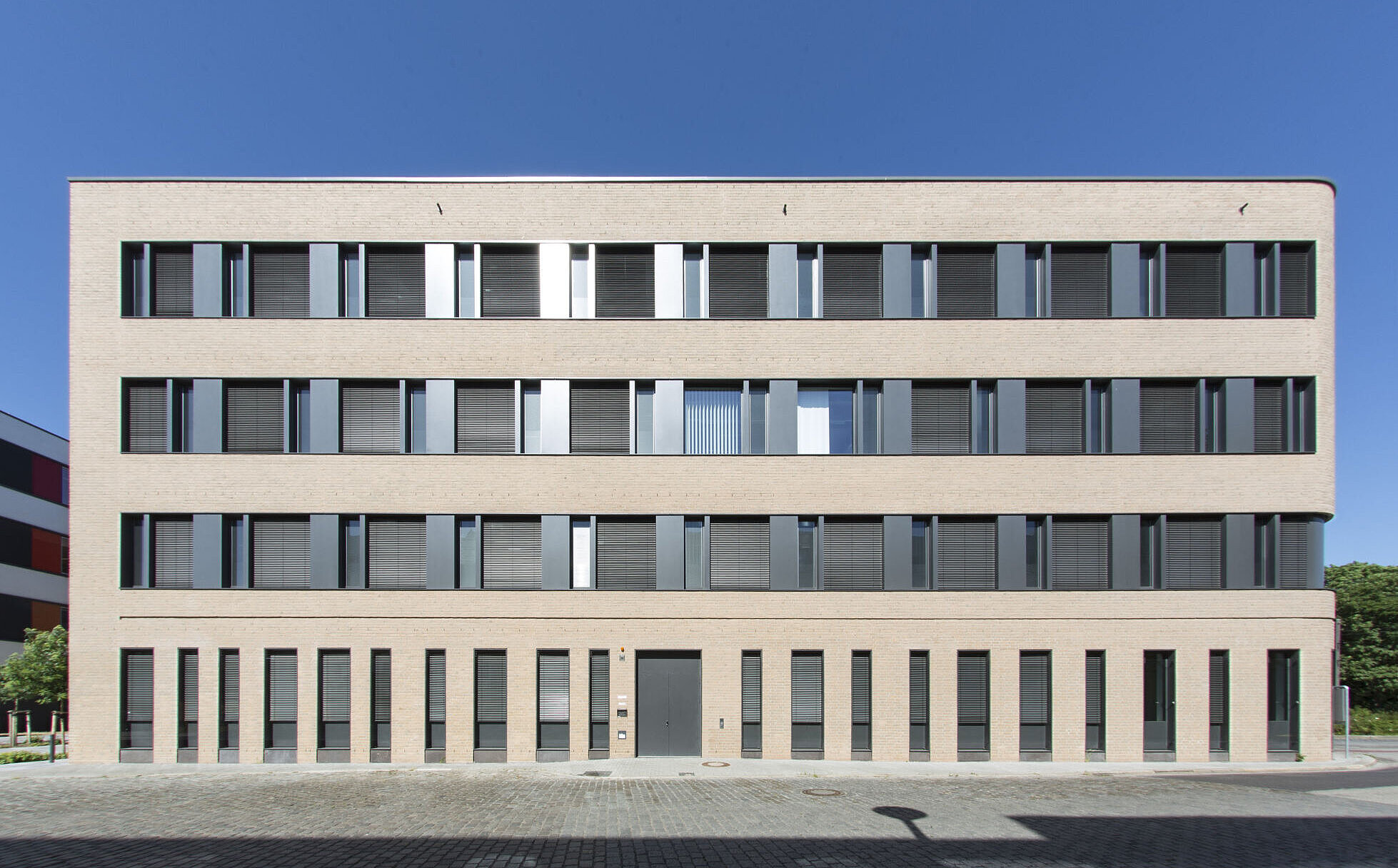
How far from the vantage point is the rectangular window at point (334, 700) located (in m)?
19.8

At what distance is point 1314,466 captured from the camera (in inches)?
805

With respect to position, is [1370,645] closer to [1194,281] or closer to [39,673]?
[1194,281]

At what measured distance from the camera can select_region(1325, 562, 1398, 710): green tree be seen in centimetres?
2908

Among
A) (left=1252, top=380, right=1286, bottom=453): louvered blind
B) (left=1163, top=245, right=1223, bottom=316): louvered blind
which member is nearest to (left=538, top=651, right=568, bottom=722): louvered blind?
(left=1163, top=245, right=1223, bottom=316): louvered blind

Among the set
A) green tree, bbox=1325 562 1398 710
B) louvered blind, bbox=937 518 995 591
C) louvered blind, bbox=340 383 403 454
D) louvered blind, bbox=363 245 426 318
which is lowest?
green tree, bbox=1325 562 1398 710

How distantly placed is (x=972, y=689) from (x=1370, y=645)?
2245cm

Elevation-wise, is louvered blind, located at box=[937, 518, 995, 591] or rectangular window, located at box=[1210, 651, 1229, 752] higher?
louvered blind, located at box=[937, 518, 995, 591]

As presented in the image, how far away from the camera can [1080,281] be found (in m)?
21.2

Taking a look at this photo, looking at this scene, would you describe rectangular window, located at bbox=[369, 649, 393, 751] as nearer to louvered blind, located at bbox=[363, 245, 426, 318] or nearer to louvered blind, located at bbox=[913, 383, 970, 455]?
louvered blind, located at bbox=[363, 245, 426, 318]

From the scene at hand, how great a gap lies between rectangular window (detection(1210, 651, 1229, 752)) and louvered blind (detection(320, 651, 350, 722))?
24.1 m

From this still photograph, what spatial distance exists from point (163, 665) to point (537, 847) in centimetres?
1438

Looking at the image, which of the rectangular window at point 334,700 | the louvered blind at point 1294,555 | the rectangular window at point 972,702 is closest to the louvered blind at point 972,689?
the rectangular window at point 972,702

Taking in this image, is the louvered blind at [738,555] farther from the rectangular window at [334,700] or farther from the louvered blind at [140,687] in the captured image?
the louvered blind at [140,687]

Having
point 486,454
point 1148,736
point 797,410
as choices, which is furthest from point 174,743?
point 1148,736
